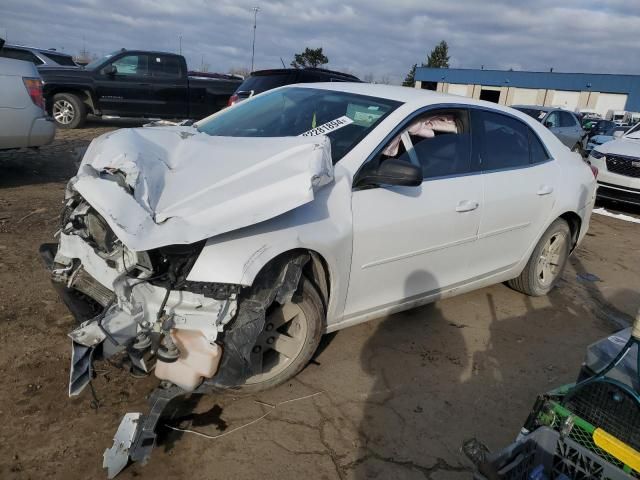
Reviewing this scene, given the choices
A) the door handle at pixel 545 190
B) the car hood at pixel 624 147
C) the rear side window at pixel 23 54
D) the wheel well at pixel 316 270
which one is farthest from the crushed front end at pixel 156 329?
the rear side window at pixel 23 54

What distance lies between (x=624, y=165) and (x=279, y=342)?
861 centimetres

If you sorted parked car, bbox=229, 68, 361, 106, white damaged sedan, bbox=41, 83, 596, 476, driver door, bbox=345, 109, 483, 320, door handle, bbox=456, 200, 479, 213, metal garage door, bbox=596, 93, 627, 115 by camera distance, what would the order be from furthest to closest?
metal garage door, bbox=596, 93, 627, 115
parked car, bbox=229, 68, 361, 106
door handle, bbox=456, 200, 479, 213
driver door, bbox=345, 109, 483, 320
white damaged sedan, bbox=41, 83, 596, 476

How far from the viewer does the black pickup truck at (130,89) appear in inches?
453

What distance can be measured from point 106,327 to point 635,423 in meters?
2.25

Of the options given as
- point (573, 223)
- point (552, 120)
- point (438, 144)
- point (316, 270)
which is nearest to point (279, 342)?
point (316, 270)

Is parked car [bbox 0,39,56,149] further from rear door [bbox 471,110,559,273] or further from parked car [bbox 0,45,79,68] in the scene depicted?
parked car [bbox 0,45,79,68]

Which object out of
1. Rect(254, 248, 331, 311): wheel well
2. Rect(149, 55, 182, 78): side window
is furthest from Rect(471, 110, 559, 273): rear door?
Rect(149, 55, 182, 78): side window

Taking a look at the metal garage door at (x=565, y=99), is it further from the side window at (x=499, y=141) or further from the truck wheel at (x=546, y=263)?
the side window at (x=499, y=141)

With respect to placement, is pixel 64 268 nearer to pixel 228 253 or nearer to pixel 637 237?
pixel 228 253

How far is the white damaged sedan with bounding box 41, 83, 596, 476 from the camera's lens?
2473 mm

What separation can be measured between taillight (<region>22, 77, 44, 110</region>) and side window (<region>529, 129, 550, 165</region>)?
592cm

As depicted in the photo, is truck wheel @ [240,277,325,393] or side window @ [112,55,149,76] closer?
truck wheel @ [240,277,325,393]

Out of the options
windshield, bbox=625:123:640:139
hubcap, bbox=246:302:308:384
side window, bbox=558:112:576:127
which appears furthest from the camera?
side window, bbox=558:112:576:127

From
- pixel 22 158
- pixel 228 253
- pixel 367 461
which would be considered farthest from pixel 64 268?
pixel 22 158
